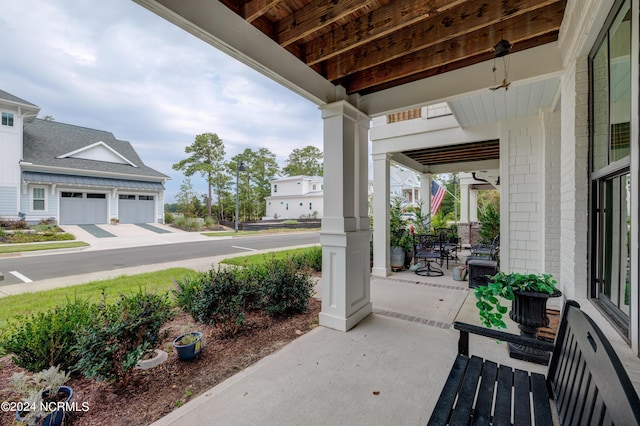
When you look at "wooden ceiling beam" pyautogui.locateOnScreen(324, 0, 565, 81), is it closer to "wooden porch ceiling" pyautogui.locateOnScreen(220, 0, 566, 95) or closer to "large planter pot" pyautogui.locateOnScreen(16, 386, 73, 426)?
"wooden porch ceiling" pyautogui.locateOnScreen(220, 0, 566, 95)

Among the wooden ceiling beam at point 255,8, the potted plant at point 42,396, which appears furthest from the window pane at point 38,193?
the wooden ceiling beam at point 255,8

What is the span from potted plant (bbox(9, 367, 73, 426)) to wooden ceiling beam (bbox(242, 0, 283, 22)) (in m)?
2.97

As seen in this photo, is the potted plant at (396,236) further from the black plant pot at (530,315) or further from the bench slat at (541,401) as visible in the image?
the bench slat at (541,401)

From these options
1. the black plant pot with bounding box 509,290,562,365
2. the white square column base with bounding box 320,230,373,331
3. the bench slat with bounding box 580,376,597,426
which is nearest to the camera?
the bench slat with bounding box 580,376,597,426

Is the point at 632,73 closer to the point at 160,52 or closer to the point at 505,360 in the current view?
the point at 505,360

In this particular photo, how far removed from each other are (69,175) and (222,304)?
1930 cm

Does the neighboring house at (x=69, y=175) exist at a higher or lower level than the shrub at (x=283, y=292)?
higher

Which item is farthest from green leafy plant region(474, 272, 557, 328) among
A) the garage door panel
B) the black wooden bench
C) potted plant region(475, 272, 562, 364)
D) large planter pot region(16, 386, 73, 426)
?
the garage door panel

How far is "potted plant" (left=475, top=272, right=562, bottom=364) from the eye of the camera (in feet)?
7.83

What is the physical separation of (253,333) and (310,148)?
34.5 meters

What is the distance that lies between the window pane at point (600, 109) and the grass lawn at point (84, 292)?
13.3ft

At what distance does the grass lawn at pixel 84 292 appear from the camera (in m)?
3.68

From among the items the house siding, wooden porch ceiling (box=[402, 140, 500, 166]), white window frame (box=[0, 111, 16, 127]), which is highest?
white window frame (box=[0, 111, 16, 127])

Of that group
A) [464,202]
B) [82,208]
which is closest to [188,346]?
[464,202]
